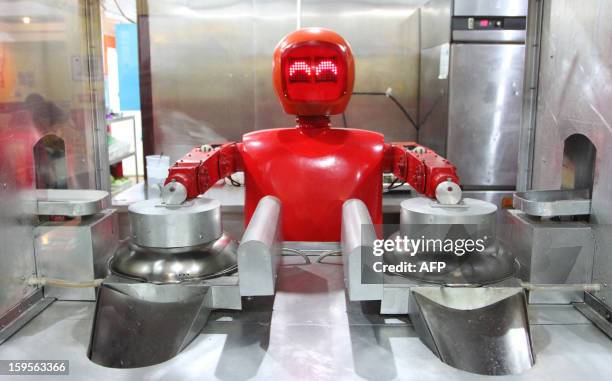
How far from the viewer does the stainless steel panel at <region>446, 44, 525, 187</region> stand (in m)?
2.40

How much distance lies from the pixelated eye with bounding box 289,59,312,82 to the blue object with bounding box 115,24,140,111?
83.7 inches

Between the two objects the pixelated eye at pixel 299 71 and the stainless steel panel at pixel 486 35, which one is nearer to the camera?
the pixelated eye at pixel 299 71

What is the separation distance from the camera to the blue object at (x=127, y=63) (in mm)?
3277

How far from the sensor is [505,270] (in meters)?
1.11

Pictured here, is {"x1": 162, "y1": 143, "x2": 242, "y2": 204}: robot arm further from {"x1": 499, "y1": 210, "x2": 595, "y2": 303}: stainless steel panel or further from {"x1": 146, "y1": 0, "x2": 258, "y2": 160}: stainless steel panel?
{"x1": 146, "y1": 0, "x2": 258, "y2": 160}: stainless steel panel

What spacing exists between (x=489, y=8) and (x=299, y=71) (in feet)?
4.45

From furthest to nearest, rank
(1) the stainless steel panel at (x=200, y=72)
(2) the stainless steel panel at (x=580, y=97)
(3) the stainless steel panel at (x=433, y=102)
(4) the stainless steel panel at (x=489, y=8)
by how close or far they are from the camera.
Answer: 1. (1) the stainless steel panel at (x=200, y=72)
2. (3) the stainless steel panel at (x=433, y=102)
3. (4) the stainless steel panel at (x=489, y=8)
4. (2) the stainless steel panel at (x=580, y=97)

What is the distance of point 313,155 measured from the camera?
57.0 inches

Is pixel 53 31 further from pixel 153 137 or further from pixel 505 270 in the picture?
pixel 153 137

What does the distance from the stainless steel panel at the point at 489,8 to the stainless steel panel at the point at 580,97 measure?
3.50 ft

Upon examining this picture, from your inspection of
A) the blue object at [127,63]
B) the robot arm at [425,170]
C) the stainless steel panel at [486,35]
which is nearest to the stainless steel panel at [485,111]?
the stainless steel panel at [486,35]

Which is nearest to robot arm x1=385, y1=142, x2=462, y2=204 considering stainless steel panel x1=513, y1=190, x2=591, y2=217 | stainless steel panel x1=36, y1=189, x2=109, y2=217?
stainless steel panel x1=513, y1=190, x2=591, y2=217

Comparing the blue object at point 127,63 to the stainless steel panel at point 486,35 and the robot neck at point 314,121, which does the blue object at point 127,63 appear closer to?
the stainless steel panel at point 486,35

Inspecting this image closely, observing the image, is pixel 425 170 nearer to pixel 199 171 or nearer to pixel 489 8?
pixel 199 171
